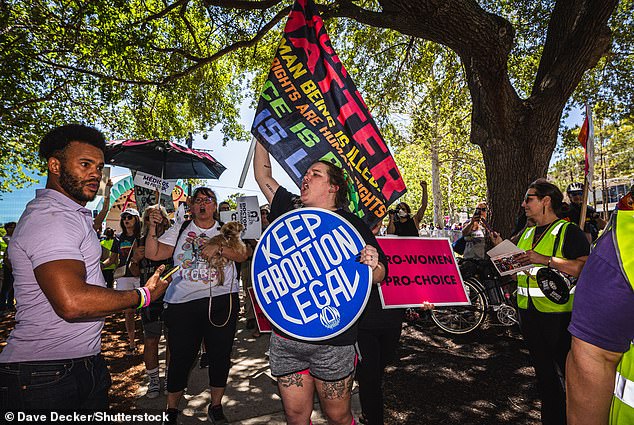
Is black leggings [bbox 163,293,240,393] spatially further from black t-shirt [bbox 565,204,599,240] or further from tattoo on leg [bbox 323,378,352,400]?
black t-shirt [bbox 565,204,599,240]

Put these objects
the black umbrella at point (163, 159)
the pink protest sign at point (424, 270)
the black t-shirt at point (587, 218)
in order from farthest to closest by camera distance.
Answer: the black t-shirt at point (587, 218) < the black umbrella at point (163, 159) < the pink protest sign at point (424, 270)

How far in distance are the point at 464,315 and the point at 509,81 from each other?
3909 millimetres

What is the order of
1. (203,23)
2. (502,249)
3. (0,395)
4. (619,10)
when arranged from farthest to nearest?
(203,23) → (619,10) → (502,249) → (0,395)

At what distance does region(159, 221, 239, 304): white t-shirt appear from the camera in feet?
10.1

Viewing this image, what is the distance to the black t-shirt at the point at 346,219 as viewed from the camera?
1.96 meters

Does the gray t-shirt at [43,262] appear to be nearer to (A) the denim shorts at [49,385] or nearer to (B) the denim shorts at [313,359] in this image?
(A) the denim shorts at [49,385]

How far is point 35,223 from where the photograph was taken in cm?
154

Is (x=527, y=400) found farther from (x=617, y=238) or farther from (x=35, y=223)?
(x=35, y=223)

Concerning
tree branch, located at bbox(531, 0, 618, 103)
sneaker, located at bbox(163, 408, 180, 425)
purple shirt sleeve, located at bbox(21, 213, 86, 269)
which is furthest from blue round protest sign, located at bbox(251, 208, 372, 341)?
tree branch, located at bbox(531, 0, 618, 103)

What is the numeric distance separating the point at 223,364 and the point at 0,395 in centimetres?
181

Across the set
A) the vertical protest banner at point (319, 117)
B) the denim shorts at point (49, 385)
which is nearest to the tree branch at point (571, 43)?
the vertical protest banner at point (319, 117)

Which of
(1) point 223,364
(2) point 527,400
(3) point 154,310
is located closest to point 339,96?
(1) point 223,364

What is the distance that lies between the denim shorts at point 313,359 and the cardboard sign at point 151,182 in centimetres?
321

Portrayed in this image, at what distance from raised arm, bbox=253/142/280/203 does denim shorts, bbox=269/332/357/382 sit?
1.05m
